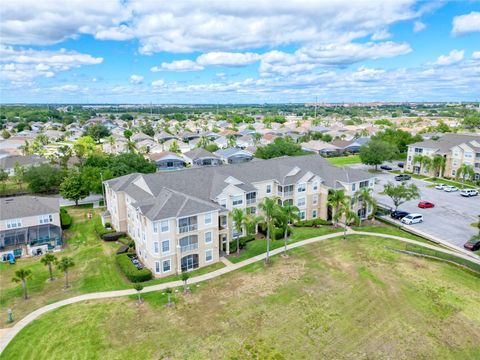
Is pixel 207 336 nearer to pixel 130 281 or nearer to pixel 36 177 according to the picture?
pixel 130 281

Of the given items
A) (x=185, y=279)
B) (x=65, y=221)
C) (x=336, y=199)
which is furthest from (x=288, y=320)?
(x=65, y=221)

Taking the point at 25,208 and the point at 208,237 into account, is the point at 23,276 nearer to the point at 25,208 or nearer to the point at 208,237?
the point at 25,208

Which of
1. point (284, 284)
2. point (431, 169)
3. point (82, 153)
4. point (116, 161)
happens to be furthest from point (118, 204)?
point (431, 169)

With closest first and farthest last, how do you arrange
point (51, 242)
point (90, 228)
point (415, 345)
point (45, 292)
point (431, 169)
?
1. point (415, 345)
2. point (45, 292)
3. point (51, 242)
4. point (90, 228)
5. point (431, 169)

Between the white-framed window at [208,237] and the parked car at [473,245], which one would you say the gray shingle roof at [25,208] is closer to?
the white-framed window at [208,237]

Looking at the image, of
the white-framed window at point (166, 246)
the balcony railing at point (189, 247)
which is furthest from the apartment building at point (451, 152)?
the white-framed window at point (166, 246)

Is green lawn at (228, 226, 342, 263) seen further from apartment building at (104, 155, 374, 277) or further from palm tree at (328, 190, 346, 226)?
palm tree at (328, 190, 346, 226)

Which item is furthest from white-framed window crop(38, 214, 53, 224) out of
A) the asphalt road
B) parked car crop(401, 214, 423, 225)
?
the asphalt road
